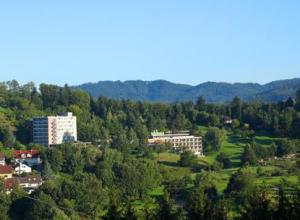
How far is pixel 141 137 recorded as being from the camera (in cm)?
7406

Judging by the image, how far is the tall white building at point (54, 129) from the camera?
72.9 m

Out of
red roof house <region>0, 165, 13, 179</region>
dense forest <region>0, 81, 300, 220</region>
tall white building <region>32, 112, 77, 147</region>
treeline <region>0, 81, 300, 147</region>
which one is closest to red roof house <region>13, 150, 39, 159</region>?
dense forest <region>0, 81, 300, 220</region>

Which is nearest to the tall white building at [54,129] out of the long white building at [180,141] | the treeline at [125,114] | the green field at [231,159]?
the treeline at [125,114]

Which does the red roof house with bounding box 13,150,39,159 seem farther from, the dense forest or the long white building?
the long white building

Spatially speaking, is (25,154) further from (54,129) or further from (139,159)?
(54,129)

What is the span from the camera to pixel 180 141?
256ft

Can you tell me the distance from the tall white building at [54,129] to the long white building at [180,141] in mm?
8456

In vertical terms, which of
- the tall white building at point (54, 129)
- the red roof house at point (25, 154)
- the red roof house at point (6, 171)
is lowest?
the red roof house at point (6, 171)

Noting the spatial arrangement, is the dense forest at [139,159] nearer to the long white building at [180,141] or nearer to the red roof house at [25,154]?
the red roof house at [25,154]

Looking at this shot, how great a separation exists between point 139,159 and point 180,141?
49.7 feet

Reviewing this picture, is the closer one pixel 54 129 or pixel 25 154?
pixel 25 154

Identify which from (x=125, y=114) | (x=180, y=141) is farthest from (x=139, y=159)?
(x=125, y=114)

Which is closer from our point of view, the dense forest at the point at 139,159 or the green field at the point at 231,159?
the dense forest at the point at 139,159

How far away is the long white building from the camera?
74.9 metres
